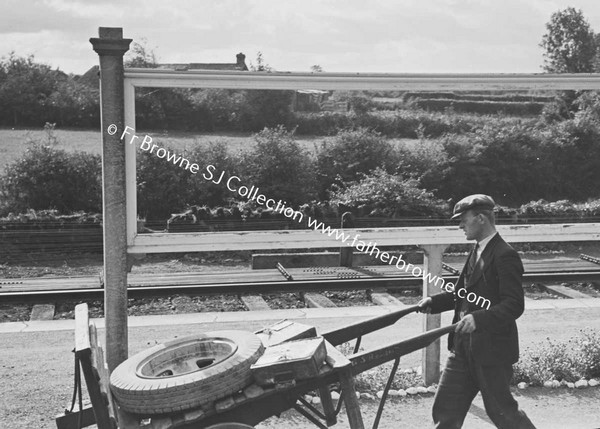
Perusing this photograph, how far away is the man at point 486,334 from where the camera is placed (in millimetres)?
5090

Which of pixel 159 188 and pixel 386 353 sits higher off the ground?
pixel 386 353

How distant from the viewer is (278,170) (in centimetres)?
1912

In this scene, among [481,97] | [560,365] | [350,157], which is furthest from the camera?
[481,97]

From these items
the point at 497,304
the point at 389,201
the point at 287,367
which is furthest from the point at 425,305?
the point at 389,201

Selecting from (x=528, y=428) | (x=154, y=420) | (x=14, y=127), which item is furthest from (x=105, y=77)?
(x=14, y=127)

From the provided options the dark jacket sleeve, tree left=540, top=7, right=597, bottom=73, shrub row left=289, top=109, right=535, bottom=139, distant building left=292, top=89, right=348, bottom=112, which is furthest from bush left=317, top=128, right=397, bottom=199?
tree left=540, top=7, right=597, bottom=73

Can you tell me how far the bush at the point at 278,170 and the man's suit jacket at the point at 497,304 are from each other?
536 inches

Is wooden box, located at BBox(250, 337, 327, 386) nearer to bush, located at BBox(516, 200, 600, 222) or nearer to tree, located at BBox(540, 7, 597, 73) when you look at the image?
bush, located at BBox(516, 200, 600, 222)

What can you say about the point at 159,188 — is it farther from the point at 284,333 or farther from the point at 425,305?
the point at 284,333

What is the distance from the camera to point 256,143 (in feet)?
64.2

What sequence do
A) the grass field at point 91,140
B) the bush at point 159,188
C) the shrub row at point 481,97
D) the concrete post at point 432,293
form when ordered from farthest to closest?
1. the shrub row at point 481,97
2. the grass field at point 91,140
3. the bush at point 159,188
4. the concrete post at point 432,293

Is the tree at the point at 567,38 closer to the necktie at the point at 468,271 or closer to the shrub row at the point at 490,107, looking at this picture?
the shrub row at the point at 490,107

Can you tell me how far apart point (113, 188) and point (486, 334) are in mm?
2835

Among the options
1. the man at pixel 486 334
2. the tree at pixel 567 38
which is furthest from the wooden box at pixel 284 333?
the tree at pixel 567 38
